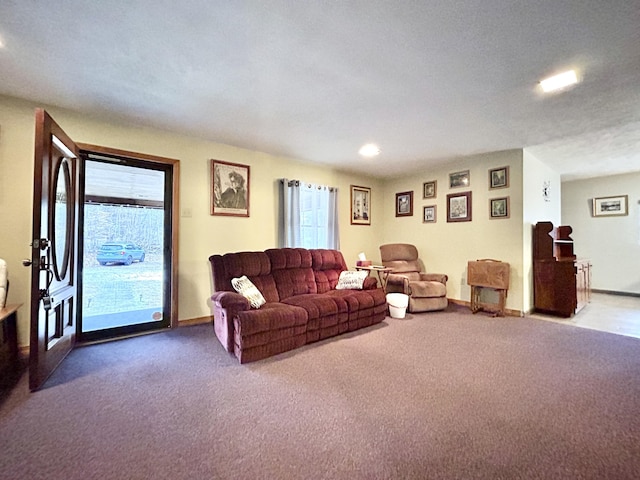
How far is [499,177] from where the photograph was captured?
4305mm

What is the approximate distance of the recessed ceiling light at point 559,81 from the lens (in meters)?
2.28

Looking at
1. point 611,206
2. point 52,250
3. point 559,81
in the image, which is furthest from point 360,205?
point 611,206

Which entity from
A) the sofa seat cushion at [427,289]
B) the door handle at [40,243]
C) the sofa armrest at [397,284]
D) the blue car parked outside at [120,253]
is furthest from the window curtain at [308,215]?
the door handle at [40,243]

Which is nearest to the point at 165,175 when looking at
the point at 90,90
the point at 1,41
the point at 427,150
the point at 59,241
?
the point at 90,90

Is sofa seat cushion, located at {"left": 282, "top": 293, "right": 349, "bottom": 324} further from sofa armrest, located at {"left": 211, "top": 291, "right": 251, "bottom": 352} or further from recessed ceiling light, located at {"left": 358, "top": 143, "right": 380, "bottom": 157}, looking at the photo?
recessed ceiling light, located at {"left": 358, "top": 143, "right": 380, "bottom": 157}

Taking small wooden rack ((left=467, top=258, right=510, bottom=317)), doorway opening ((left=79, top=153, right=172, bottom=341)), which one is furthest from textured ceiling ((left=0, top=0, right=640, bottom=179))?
small wooden rack ((left=467, top=258, right=510, bottom=317))

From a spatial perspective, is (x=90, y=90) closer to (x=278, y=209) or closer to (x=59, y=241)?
(x=59, y=241)

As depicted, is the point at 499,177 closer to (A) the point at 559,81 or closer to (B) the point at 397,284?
(A) the point at 559,81

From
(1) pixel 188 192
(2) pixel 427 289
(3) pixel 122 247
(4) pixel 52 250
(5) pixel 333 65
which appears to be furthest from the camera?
(2) pixel 427 289

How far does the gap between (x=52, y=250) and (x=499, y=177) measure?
5.44m

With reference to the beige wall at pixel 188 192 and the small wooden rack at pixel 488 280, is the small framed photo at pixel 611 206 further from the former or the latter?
the beige wall at pixel 188 192

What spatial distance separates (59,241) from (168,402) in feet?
5.86

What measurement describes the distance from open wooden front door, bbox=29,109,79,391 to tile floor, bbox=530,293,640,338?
5607 mm

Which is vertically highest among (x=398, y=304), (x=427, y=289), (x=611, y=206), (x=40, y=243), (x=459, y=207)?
(x=611, y=206)
